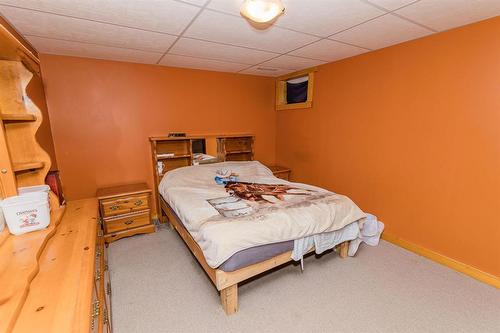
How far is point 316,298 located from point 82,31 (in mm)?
3039

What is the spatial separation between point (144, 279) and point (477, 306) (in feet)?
9.20

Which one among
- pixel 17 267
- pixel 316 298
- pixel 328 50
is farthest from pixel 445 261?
pixel 17 267

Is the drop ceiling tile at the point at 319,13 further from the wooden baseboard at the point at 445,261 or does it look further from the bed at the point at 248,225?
the wooden baseboard at the point at 445,261

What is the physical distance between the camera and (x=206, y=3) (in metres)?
1.64

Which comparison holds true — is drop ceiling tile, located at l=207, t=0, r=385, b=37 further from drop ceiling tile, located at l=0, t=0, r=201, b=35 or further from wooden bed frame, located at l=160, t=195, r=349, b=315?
wooden bed frame, located at l=160, t=195, r=349, b=315

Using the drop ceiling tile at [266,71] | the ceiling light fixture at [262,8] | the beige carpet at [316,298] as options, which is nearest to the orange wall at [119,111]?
the drop ceiling tile at [266,71]

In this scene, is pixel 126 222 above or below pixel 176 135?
below

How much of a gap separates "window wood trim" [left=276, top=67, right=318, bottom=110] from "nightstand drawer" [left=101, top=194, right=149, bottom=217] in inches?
104

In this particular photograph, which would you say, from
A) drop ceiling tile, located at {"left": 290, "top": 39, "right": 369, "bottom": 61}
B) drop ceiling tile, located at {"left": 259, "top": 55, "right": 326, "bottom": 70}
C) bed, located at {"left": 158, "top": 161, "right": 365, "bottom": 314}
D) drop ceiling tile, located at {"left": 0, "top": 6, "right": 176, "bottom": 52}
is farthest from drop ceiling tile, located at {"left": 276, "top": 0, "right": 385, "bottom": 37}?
bed, located at {"left": 158, "top": 161, "right": 365, "bottom": 314}

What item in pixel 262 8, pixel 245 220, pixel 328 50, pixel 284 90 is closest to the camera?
pixel 262 8

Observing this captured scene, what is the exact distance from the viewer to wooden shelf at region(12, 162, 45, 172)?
149cm

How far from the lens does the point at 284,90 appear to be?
4.21 m

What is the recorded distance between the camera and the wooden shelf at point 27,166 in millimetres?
1491

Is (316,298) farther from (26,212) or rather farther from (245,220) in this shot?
(26,212)
